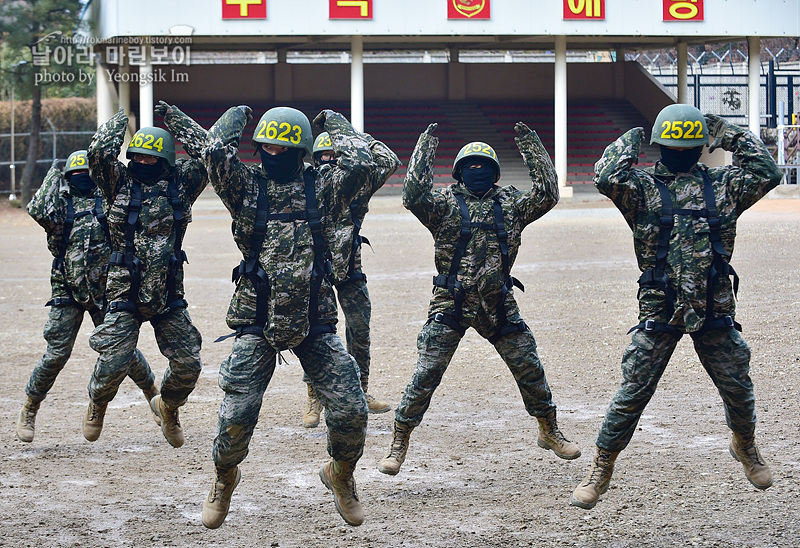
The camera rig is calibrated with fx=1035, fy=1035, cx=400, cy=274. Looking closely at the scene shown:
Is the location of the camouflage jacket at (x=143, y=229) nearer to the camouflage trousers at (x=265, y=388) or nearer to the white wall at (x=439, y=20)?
the camouflage trousers at (x=265, y=388)

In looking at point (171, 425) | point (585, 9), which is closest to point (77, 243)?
point (171, 425)

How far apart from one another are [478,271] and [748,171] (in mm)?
1637

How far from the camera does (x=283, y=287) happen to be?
5.28 m

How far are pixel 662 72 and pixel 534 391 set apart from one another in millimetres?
43499

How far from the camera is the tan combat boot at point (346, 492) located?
539cm

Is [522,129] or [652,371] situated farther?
[522,129]

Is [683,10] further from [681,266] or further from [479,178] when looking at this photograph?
[681,266]

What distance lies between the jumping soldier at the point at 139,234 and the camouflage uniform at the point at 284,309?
1234 millimetres

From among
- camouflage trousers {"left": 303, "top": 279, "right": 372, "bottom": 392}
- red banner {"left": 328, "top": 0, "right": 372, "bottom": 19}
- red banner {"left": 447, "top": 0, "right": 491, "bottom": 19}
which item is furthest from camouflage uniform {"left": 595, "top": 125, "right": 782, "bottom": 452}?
red banner {"left": 447, "top": 0, "right": 491, "bottom": 19}

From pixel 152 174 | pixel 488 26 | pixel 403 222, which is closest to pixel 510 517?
pixel 152 174

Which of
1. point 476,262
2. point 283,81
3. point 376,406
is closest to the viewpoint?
point 476,262

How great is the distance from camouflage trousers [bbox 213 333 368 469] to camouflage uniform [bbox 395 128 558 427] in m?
1.01

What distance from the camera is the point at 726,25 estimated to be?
3056cm

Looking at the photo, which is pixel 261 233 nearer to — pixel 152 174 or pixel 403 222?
pixel 152 174
